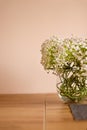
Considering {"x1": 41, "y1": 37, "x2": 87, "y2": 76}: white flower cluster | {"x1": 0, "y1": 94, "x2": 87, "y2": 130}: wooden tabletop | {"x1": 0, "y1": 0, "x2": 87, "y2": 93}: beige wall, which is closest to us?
{"x1": 0, "y1": 94, "x2": 87, "y2": 130}: wooden tabletop

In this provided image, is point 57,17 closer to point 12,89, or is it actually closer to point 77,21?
point 77,21

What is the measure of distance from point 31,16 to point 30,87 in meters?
0.65

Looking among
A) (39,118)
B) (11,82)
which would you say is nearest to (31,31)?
(11,82)

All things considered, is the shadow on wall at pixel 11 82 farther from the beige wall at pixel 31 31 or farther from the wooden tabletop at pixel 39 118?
the wooden tabletop at pixel 39 118

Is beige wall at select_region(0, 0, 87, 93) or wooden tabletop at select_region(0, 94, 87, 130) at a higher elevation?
beige wall at select_region(0, 0, 87, 93)

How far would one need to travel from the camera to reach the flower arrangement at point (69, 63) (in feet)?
4.72

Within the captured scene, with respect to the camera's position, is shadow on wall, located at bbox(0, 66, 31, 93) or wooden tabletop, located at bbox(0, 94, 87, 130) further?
shadow on wall, located at bbox(0, 66, 31, 93)

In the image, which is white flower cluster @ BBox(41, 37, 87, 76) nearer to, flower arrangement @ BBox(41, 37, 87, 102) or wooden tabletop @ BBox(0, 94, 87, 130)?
flower arrangement @ BBox(41, 37, 87, 102)

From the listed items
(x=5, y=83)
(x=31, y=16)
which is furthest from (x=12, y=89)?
(x=31, y=16)


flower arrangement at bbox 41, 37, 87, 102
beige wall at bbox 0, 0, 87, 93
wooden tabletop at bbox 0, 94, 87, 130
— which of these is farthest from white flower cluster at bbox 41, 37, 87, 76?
beige wall at bbox 0, 0, 87, 93

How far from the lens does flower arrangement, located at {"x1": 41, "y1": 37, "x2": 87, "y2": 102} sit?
1.44m

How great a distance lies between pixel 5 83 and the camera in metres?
2.32

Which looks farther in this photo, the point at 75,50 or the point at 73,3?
the point at 73,3

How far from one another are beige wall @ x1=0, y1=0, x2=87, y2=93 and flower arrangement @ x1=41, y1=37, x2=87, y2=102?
76 cm
